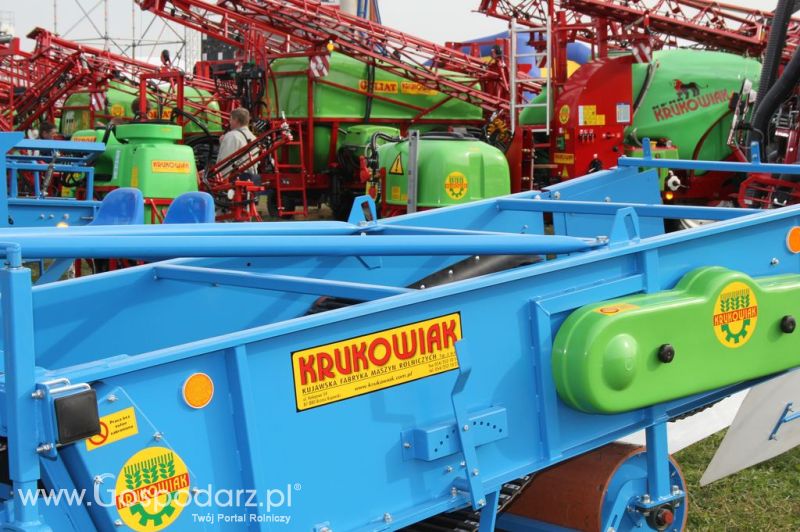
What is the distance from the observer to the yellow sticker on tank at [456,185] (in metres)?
9.43

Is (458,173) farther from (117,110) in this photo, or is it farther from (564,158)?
(117,110)

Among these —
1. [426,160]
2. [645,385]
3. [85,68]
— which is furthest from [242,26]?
[645,385]

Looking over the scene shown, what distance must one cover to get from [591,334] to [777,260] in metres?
1.12

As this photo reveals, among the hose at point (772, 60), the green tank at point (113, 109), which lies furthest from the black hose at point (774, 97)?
the green tank at point (113, 109)

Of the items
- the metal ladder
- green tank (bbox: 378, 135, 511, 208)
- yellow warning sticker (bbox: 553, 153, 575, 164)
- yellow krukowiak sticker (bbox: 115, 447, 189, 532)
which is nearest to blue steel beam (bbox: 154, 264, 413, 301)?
yellow krukowiak sticker (bbox: 115, 447, 189, 532)

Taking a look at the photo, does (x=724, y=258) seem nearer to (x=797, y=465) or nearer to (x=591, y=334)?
(x=591, y=334)

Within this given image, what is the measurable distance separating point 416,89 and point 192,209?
10.5 m

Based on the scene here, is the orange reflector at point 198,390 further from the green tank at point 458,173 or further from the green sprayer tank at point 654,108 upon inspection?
the green sprayer tank at point 654,108

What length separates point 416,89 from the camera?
1552 centimetres

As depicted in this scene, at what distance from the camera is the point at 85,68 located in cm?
1895

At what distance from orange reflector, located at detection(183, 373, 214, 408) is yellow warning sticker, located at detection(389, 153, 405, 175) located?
8.04 m

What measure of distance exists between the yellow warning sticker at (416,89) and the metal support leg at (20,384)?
13701mm

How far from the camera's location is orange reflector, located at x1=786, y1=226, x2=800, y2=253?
3551 millimetres

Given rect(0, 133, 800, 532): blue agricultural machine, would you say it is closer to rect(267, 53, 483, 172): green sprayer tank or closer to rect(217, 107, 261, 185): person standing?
rect(217, 107, 261, 185): person standing
